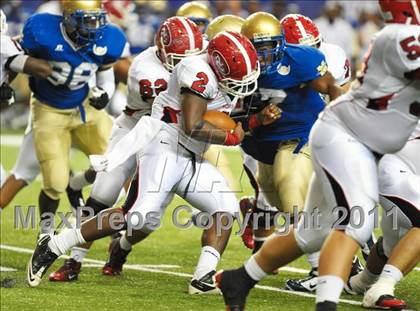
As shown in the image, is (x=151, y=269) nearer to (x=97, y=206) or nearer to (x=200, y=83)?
(x=97, y=206)

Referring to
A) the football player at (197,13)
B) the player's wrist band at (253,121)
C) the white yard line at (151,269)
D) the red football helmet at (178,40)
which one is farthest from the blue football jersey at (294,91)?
the football player at (197,13)

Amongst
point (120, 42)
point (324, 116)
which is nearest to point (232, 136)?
point (324, 116)

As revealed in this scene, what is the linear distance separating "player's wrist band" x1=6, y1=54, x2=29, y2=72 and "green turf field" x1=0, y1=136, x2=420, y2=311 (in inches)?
41.8

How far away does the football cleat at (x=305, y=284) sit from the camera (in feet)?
16.4

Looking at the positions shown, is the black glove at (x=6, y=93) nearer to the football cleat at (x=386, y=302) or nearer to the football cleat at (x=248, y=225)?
the football cleat at (x=248, y=225)

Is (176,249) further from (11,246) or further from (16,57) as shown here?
(16,57)

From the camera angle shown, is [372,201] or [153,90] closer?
[372,201]

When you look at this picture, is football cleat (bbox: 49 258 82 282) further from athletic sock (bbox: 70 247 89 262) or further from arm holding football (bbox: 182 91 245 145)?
arm holding football (bbox: 182 91 245 145)

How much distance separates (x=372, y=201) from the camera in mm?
A: 3693

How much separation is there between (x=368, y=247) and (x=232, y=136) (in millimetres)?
1100

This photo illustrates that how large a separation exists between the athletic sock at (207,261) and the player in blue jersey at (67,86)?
1.14 metres

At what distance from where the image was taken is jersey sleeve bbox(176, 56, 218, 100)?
4.60m

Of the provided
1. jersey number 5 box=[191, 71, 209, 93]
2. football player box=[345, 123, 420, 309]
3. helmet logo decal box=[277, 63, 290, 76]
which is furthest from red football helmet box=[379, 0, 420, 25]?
helmet logo decal box=[277, 63, 290, 76]

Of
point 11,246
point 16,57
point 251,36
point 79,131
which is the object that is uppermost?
point 251,36
